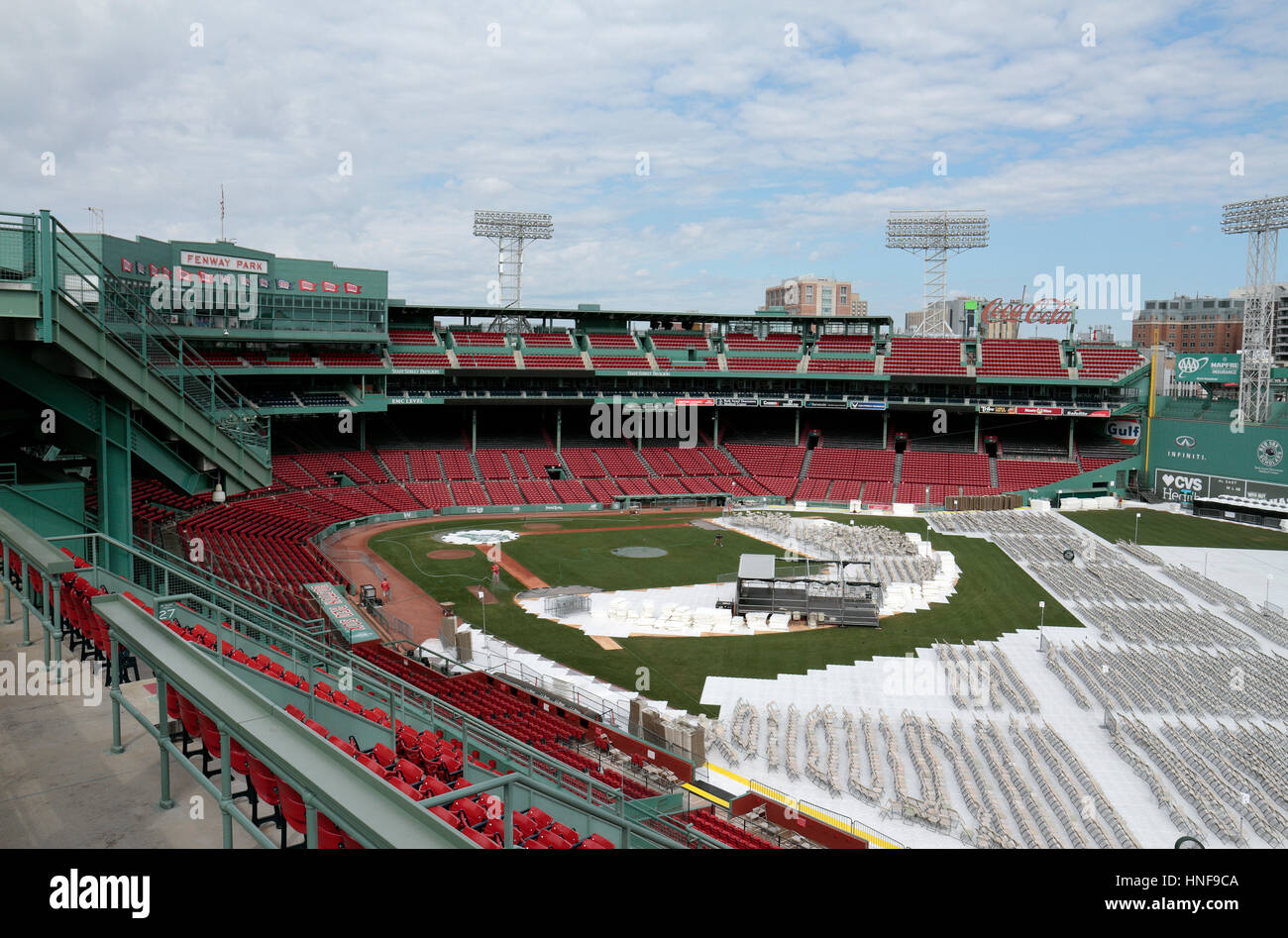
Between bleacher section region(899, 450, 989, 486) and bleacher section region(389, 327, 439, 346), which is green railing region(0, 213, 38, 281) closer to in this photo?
bleacher section region(389, 327, 439, 346)

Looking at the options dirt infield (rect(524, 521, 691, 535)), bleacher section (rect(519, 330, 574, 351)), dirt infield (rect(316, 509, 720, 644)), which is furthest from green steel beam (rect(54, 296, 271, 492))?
bleacher section (rect(519, 330, 574, 351))

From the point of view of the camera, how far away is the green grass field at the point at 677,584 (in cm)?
2792

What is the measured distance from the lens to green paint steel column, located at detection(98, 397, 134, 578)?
55.5ft

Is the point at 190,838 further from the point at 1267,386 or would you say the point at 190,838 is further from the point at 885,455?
the point at 1267,386

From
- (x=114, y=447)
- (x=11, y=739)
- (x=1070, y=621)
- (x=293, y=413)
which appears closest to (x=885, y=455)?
(x=1070, y=621)

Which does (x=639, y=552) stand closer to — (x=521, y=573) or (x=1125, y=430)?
(x=521, y=573)

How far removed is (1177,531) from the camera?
168 ft

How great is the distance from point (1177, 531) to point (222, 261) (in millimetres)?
59177

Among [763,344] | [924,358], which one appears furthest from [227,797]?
[924,358]

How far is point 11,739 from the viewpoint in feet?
23.7

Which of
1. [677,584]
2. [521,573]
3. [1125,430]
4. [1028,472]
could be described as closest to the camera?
[677,584]

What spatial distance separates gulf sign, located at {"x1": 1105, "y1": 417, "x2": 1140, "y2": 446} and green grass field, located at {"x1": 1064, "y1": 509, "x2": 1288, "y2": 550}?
33.6ft

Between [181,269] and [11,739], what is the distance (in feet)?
151

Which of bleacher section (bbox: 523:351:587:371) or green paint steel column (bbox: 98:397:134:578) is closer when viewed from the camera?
green paint steel column (bbox: 98:397:134:578)
